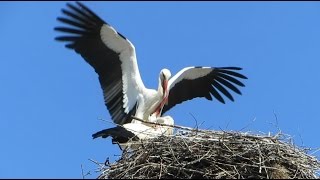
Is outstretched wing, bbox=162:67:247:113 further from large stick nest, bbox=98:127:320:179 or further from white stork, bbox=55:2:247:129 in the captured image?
large stick nest, bbox=98:127:320:179

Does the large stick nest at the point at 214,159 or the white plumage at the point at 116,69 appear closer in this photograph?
the large stick nest at the point at 214,159

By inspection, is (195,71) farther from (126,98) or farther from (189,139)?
(189,139)

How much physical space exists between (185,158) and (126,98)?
1.71 metres

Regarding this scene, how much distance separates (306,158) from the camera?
→ 20.9ft

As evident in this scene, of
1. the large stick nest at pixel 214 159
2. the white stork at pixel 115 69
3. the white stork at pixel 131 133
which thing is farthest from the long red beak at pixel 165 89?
the large stick nest at pixel 214 159

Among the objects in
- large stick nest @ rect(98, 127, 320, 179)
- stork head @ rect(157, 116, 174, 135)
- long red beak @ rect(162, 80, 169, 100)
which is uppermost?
long red beak @ rect(162, 80, 169, 100)

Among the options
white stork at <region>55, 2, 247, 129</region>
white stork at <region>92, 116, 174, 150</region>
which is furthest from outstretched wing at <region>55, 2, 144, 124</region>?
white stork at <region>92, 116, 174, 150</region>

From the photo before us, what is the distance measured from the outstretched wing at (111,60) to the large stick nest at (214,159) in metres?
1.33

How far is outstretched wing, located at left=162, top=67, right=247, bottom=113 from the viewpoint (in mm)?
8211

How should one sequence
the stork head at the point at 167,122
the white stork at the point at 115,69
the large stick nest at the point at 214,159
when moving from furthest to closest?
1. the white stork at the point at 115,69
2. the stork head at the point at 167,122
3. the large stick nest at the point at 214,159

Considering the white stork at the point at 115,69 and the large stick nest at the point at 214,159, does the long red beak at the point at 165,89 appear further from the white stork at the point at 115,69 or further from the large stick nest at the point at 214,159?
the large stick nest at the point at 214,159

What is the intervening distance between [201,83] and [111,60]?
1082mm

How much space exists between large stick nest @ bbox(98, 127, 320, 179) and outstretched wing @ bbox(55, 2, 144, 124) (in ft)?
4.36

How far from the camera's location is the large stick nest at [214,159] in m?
6.06
